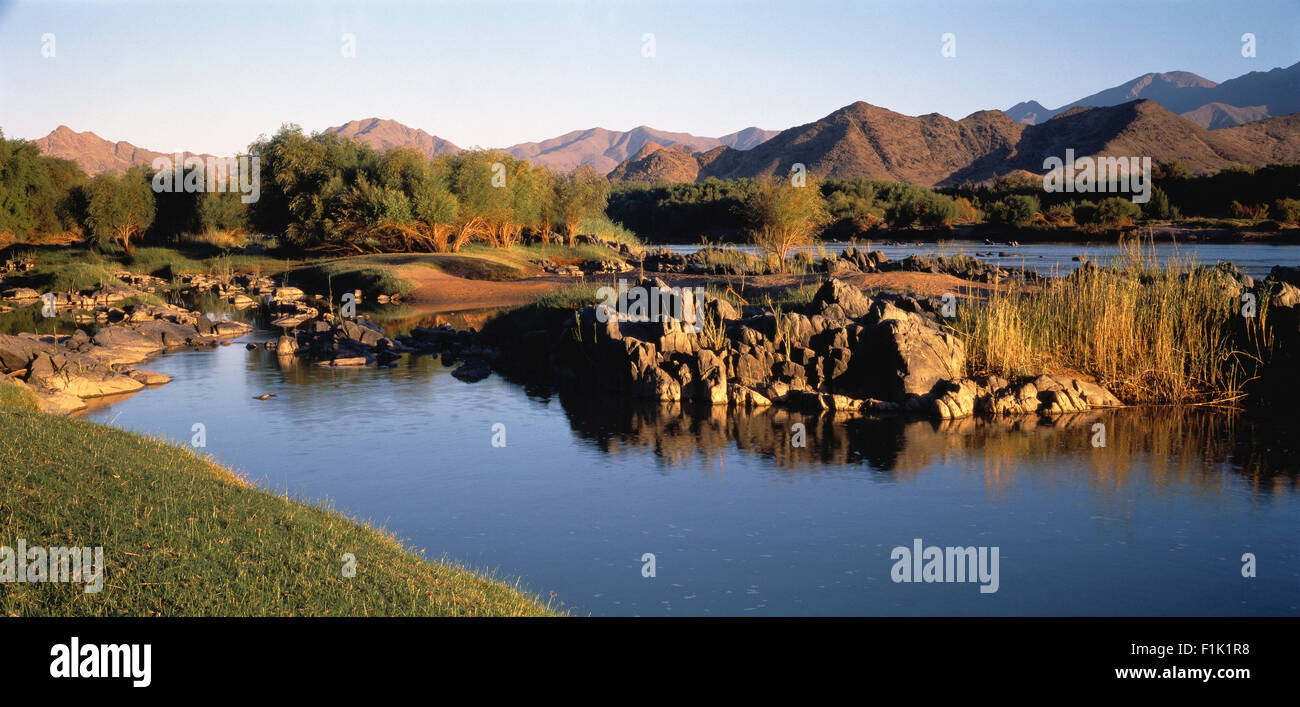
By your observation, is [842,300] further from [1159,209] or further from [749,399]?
[1159,209]

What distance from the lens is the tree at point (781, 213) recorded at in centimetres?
3175

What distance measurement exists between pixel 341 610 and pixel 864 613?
148 inches

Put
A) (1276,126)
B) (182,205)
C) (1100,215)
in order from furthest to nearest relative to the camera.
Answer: (1276,126), (1100,215), (182,205)

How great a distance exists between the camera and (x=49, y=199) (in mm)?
48562

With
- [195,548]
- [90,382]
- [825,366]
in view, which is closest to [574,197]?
[90,382]

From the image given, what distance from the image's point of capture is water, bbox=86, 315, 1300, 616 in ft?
25.4

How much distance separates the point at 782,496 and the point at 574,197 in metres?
46.4

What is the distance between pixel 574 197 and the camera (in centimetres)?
5538

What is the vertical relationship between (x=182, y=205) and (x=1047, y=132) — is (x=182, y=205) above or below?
below

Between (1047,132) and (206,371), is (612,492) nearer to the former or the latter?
(206,371)

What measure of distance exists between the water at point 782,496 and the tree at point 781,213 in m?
17.0
